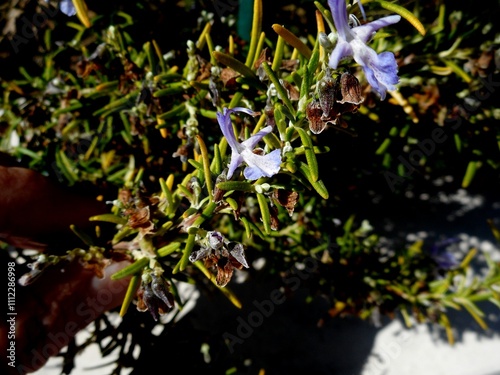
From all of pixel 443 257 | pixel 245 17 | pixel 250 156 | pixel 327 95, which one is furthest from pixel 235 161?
pixel 443 257

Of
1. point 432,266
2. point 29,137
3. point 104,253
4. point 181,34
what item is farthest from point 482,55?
point 29,137

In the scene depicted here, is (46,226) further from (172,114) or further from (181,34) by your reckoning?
(181,34)

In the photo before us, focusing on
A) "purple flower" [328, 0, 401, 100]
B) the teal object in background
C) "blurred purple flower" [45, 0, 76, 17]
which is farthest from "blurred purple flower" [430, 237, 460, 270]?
"blurred purple flower" [45, 0, 76, 17]

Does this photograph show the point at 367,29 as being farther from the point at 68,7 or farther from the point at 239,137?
the point at 68,7

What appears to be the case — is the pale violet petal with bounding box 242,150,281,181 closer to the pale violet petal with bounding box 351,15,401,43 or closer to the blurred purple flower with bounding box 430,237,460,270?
the pale violet petal with bounding box 351,15,401,43

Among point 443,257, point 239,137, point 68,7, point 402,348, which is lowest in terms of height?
point 402,348
